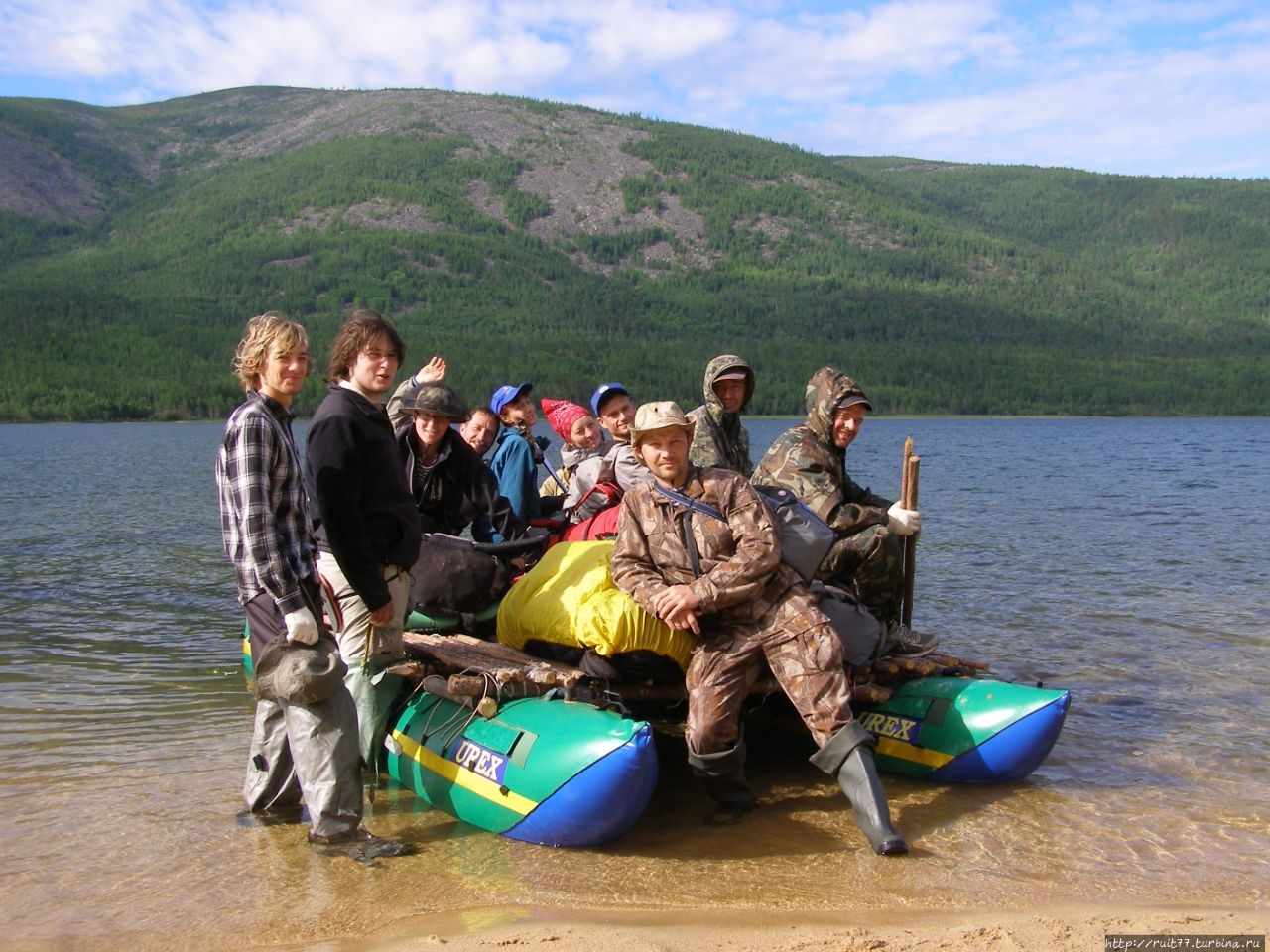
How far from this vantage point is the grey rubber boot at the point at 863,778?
625 cm

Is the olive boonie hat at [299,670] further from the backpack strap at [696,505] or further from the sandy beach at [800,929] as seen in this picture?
the backpack strap at [696,505]

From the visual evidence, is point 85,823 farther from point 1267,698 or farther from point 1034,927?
point 1267,698

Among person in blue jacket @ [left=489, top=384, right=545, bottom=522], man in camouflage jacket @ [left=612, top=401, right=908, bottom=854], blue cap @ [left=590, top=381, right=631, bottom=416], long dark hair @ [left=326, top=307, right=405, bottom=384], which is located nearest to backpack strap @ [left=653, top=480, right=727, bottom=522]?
man in camouflage jacket @ [left=612, top=401, right=908, bottom=854]

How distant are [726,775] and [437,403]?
9.22 feet

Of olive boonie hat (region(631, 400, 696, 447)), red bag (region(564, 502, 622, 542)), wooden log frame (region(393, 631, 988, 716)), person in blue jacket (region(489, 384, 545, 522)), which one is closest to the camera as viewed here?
olive boonie hat (region(631, 400, 696, 447))

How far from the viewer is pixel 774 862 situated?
249 inches

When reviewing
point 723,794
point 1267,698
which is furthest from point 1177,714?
point 723,794

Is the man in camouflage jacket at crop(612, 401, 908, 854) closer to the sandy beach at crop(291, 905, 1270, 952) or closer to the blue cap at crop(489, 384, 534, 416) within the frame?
the sandy beach at crop(291, 905, 1270, 952)

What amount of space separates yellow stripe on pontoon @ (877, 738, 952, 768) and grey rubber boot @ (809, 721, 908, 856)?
4.13 ft

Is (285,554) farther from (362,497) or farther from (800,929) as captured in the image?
(800,929)

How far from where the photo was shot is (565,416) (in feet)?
33.2

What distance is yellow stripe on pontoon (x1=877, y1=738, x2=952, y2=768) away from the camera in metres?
7.50

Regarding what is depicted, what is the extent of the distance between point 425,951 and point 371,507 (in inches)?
A: 84.7

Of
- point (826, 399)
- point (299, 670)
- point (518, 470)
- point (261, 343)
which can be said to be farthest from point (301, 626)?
point (826, 399)
